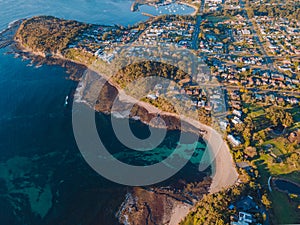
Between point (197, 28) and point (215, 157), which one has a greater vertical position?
point (197, 28)

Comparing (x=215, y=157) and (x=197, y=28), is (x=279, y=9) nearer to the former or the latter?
(x=197, y=28)

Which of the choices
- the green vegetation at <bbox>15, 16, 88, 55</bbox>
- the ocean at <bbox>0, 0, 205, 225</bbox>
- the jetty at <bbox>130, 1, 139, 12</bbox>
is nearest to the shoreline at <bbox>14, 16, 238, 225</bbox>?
the ocean at <bbox>0, 0, 205, 225</bbox>

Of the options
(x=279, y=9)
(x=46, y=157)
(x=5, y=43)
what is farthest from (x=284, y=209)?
(x=279, y=9)

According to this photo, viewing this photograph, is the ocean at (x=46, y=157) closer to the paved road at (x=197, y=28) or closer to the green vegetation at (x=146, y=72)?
the green vegetation at (x=146, y=72)

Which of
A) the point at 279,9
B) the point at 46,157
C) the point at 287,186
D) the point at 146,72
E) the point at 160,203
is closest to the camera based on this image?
the point at 160,203

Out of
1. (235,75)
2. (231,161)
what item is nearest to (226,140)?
(231,161)

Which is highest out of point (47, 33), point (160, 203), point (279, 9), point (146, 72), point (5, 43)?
point (279, 9)

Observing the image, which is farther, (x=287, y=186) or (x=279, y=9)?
(x=279, y=9)

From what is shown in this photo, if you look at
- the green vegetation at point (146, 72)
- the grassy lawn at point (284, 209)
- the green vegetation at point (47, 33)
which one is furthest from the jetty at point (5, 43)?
the grassy lawn at point (284, 209)

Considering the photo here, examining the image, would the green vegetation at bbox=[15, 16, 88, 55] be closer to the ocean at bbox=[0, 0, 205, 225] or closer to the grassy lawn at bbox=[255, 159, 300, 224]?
the ocean at bbox=[0, 0, 205, 225]

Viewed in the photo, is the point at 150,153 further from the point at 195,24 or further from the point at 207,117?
the point at 195,24
